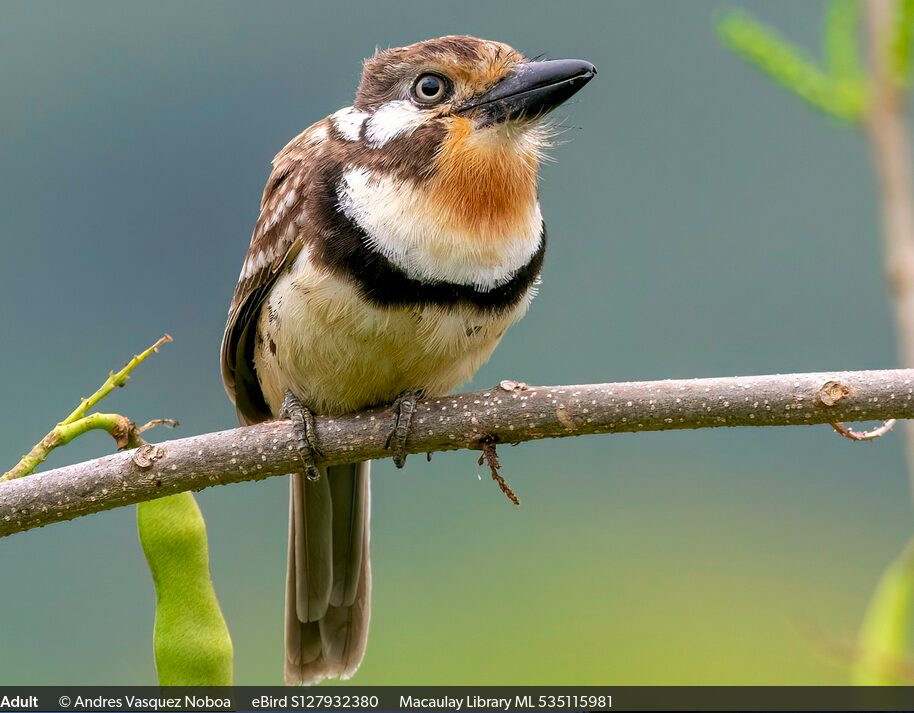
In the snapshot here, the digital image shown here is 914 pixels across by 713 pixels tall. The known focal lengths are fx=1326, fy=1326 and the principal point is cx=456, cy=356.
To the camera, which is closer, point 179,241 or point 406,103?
point 406,103

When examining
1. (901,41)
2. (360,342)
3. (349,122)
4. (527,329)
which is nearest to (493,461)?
(360,342)

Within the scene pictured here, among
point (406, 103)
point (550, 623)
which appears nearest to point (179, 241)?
point (550, 623)

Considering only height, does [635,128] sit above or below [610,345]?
above

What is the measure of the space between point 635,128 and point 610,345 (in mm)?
3894

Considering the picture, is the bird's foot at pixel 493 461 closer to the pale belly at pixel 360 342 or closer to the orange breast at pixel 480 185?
the pale belly at pixel 360 342

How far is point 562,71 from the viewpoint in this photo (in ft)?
10.5

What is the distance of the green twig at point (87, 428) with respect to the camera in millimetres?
2631

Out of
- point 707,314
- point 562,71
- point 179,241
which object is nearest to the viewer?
point 562,71

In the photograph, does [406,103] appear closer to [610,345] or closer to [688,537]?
[688,537]

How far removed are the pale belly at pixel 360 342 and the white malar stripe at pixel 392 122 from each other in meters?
0.38

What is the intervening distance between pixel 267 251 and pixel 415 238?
52 centimetres

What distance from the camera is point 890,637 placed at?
2598 millimetres

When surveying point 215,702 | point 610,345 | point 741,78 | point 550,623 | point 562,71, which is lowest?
point 215,702

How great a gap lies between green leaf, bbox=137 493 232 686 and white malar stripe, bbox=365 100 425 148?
3.49 ft
